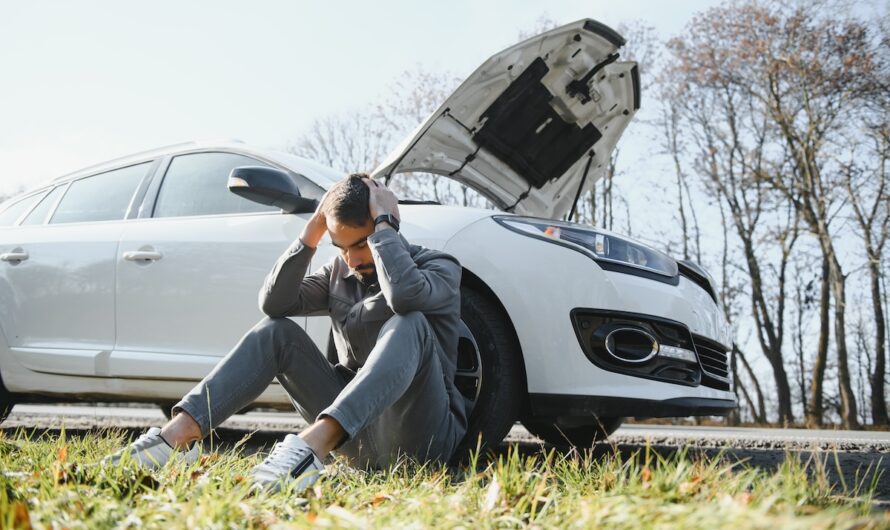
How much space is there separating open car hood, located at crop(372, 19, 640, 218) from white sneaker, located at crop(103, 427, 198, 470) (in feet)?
5.67

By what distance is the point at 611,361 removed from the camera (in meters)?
2.97

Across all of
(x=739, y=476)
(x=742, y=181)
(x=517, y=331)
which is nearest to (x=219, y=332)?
(x=517, y=331)

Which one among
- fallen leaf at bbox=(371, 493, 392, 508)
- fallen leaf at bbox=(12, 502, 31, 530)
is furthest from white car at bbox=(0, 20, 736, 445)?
fallen leaf at bbox=(12, 502, 31, 530)

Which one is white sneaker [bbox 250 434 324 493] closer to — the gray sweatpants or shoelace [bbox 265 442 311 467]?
shoelace [bbox 265 442 311 467]

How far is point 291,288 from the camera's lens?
9.17 ft

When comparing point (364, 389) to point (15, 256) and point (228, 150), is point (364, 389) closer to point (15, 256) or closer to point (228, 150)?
point (228, 150)

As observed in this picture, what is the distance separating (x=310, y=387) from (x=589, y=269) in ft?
3.92

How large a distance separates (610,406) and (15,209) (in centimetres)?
400

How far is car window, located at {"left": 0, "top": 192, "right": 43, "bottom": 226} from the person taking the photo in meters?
4.73

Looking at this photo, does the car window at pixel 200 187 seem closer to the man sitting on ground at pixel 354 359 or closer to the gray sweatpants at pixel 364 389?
the man sitting on ground at pixel 354 359

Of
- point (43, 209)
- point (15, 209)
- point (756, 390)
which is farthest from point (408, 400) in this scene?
point (756, 390)

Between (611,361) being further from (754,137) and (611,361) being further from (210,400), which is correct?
(754,137)

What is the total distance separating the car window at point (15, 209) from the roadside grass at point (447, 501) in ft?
10.4

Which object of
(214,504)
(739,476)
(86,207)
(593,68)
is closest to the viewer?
(214,504)
